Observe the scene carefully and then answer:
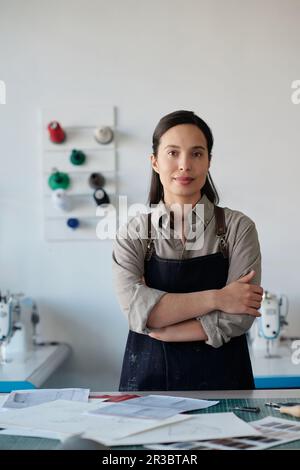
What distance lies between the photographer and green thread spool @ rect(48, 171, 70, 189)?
378 cm

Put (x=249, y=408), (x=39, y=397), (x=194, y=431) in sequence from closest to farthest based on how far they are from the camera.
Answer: (x=194, y=431)
(x=249, y=408)
(x=39, y=397)

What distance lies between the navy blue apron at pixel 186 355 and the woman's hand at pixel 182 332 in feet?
0.07

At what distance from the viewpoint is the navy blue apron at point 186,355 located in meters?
1.85

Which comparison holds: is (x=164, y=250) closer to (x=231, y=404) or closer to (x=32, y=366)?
(x=231, y=404)

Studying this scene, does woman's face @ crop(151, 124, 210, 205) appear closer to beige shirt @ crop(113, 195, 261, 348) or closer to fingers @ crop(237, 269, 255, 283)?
beige shirt @ crop(113, 195, 261, 348)

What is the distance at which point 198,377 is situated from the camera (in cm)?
185

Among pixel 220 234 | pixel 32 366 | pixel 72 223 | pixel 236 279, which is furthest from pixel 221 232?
pixel 72 223

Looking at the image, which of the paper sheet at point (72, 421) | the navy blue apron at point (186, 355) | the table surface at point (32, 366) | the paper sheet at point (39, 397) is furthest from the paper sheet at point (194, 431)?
the table surface at point (32, 366)

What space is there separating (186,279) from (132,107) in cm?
205

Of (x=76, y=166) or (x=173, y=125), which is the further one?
(x=76, y=166)

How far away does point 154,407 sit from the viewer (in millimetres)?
1473

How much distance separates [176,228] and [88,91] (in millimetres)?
2042
